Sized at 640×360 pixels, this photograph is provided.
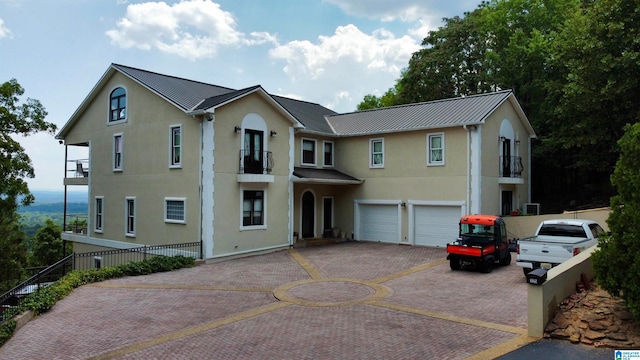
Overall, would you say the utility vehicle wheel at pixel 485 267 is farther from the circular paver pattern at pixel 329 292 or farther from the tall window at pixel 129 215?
the tall window at pixel 129 215

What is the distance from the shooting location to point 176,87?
21375mm

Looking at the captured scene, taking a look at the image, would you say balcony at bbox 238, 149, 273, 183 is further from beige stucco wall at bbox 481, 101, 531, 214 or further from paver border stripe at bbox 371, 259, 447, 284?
beige stucco wall at bbox 481, 101, 531, 214

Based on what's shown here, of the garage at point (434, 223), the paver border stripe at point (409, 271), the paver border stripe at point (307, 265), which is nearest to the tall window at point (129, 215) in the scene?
the paver border stripe at point (307, 265)

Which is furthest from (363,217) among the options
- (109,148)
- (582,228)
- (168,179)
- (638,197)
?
(638,197)

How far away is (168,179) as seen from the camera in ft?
65.0

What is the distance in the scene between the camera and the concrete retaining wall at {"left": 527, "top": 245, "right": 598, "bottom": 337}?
849cm

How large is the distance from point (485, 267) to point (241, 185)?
10.4 metres

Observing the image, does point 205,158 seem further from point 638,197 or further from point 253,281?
point 638,197

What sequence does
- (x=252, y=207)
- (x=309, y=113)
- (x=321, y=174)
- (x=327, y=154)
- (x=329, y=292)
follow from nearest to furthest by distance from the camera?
(x=329, y=292), (x=252, y=207), (x=321, y=174), (x=327, y=154), (x=309, y=113)

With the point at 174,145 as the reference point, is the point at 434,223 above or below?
below

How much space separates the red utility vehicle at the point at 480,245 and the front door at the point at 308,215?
31.2 feet

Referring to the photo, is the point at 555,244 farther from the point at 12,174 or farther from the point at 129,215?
the point at 12,174

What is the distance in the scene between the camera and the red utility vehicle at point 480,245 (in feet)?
48.7

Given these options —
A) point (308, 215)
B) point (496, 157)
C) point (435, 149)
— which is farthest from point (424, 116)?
point (308, 215)
